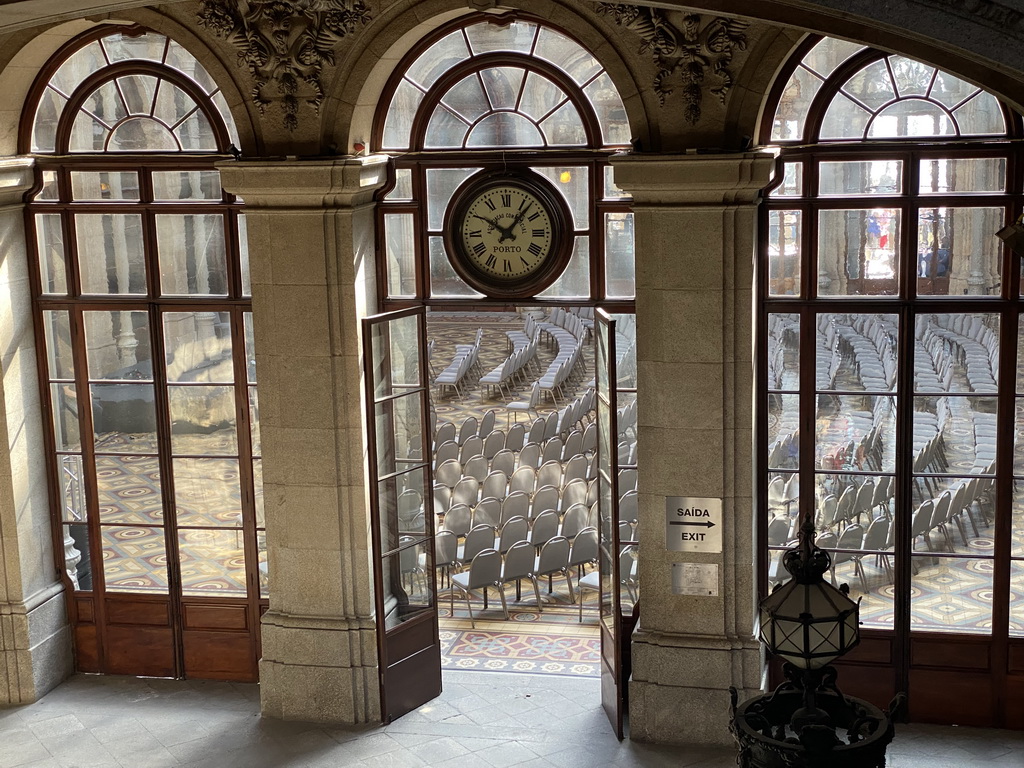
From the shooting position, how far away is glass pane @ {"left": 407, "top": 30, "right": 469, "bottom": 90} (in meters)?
8.16

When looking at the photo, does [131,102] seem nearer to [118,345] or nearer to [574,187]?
[118,345]

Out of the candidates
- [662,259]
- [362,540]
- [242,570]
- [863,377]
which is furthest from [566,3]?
[242,570]

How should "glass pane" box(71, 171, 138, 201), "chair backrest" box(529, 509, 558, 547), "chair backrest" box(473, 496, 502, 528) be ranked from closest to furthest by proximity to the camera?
1. "glass pane" box(71, 171, 138, 201)
2. "chair backrest" box(529, 509, 558, 547)
3. "chair backrest" box(473, 496, 502, 528)

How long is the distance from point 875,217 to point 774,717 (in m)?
4.60

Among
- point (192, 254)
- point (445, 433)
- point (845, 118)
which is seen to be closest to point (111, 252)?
point (192, 254)

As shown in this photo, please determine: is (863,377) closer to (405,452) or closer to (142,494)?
(405,452)

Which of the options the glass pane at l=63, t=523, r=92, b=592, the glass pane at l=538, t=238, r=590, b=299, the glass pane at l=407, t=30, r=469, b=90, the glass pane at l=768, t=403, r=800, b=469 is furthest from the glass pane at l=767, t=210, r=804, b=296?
the glass pane at l=63, t=523, r=92, b=592

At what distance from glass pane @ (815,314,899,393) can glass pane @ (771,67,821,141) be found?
1135mm

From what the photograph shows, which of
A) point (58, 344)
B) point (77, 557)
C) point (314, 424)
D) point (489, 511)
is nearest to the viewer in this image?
point (314, 424)

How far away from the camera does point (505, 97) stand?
823 cm

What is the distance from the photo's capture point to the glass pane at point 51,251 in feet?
29.1

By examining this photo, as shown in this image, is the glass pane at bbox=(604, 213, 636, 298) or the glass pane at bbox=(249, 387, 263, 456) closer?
the glass pane at bbox=(604, 213, 636, 298)

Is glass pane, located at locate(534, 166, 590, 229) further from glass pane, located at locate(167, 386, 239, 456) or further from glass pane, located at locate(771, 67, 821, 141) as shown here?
glass pane, located at locate(167, 386, 239, 456)

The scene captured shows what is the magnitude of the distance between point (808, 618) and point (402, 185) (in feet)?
17.2
